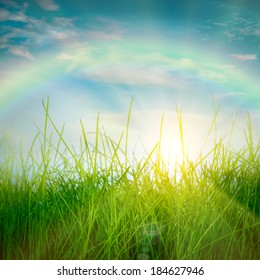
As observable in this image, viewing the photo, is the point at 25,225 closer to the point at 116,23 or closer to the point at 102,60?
the point at 102,60

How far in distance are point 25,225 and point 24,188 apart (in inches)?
5.9

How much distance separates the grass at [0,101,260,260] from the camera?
1229mm

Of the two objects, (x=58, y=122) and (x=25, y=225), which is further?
(x=58, y=122)

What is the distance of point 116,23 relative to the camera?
1473mm

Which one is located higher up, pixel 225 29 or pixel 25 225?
pixel 225 29

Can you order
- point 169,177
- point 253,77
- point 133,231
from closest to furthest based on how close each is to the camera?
point 133,231
point 169,177
point 253,77

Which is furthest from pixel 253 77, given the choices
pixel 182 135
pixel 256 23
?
pixel 182 135

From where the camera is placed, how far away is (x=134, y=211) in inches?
49.1

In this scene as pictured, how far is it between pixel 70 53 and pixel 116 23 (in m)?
0.20

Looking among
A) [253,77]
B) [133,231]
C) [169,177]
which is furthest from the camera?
[253,77]

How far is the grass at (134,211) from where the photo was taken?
1229mm
